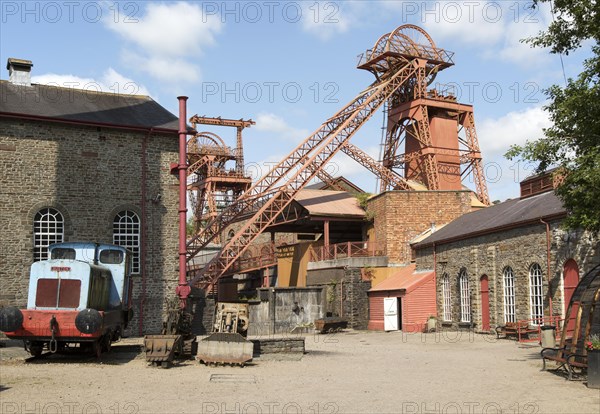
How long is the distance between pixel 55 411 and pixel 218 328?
8.35 m

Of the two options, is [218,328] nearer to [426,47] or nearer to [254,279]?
[254,279]

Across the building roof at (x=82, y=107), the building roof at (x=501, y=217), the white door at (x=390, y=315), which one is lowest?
the white door at (x=390, y=315)

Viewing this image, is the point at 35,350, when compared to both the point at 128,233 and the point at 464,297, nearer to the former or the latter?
the point at 128,233

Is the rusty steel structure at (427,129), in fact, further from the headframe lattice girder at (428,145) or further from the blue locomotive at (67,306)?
the blue locomotive at (67,306)

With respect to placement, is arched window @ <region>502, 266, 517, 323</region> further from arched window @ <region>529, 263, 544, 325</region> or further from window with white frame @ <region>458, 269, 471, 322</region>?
window with white frame @ <region>458, 269, 471, 322</region>

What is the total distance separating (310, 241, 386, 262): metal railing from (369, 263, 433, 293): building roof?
1.58m

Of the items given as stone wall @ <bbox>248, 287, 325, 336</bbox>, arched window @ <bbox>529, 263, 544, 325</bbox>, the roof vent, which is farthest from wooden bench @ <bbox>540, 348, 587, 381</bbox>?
stone wall @ <bbox>248, 287, 325, 336</bbox>

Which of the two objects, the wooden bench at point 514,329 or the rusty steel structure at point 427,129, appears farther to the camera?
the rusty steel structure at point 427,129

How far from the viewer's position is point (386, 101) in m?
40.9

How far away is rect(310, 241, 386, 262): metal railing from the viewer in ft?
112

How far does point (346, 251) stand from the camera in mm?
34688

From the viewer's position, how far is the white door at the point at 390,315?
30.4 m

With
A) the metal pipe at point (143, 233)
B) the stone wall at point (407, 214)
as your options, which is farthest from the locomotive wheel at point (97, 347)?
the stone wall at point (407, 214)

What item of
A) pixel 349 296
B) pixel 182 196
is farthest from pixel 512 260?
pixel 182 196
